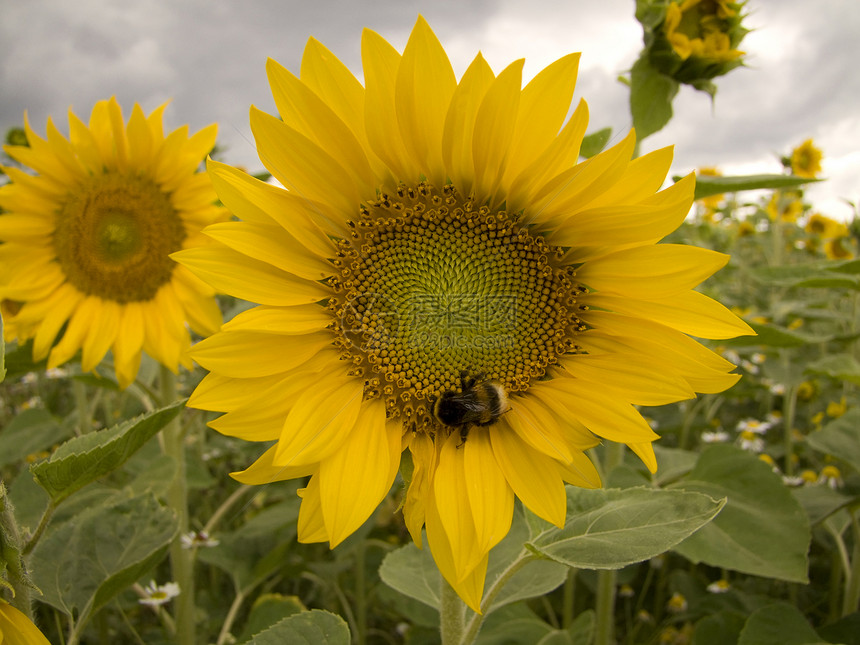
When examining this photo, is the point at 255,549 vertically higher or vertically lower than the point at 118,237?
lower

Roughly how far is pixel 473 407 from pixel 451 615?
0.51 m

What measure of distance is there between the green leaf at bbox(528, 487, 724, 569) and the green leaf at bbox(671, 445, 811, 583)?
1.83 feet

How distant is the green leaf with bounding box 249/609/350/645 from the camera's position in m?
1.41

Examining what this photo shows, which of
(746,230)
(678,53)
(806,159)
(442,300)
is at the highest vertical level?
(806,159)

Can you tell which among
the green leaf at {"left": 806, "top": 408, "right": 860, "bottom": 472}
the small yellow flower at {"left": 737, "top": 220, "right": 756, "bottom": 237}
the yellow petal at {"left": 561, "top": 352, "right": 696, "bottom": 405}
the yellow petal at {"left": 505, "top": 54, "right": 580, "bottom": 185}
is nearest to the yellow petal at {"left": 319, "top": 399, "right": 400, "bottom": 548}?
the yellow petal at {"left": 561, "top": 352, "right": 696, "bottom": 405}

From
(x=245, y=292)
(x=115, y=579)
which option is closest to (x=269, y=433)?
(x=245, y=292)

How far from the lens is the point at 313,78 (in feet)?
4.44

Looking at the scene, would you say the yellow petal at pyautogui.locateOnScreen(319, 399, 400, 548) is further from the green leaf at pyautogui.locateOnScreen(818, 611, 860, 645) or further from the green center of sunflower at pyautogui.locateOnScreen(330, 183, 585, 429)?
A: the green leaf at pyautogui.locateOnScreen(818, 611, 860, 645)

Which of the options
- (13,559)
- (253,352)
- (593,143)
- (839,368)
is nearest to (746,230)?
(839,368)

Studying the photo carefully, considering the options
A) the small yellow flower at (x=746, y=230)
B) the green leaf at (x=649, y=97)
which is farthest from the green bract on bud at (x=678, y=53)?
the small yellow flower at (x=746, y=230)

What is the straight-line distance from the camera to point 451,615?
1497mm

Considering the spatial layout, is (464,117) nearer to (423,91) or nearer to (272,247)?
(423,91)

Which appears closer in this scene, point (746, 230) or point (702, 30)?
point (702, 30)

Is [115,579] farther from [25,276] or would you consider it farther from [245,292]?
[25,276]
